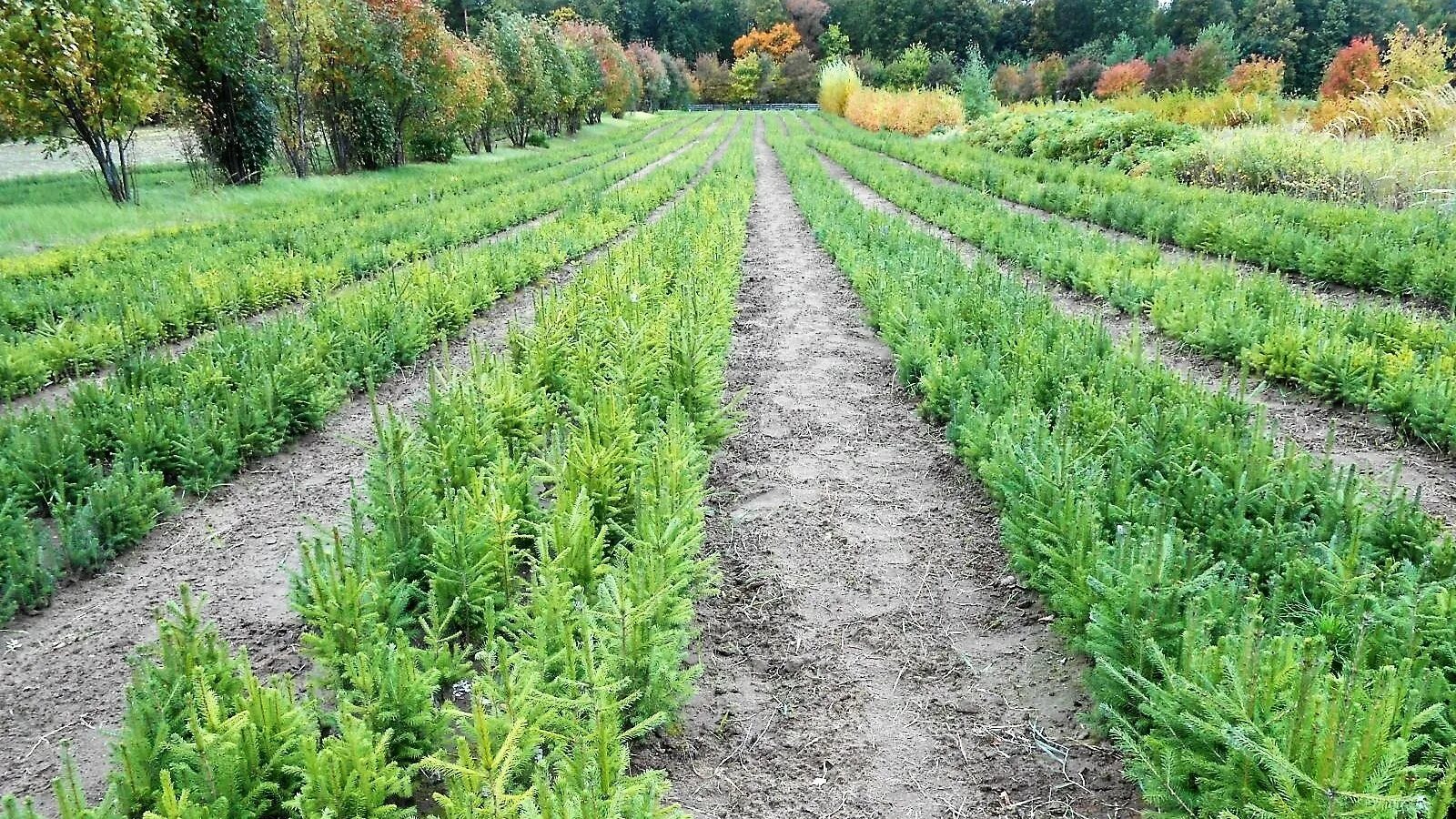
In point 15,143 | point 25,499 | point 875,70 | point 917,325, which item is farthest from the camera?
point 875,70

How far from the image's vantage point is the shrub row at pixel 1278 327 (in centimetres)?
567

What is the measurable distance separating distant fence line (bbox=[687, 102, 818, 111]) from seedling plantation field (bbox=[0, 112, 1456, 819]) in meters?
74.7

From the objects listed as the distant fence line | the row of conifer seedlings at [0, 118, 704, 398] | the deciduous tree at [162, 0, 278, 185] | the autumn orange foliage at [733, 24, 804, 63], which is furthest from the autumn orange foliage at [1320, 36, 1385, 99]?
the autumn orange foliage at [733, 24, 804, 63]

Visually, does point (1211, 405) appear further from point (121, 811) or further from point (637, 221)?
point (637, 221)

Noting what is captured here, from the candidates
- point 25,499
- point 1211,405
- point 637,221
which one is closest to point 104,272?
point 25,499

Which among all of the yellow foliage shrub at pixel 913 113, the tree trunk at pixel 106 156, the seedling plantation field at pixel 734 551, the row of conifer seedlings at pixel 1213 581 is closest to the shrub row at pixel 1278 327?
the seedling plantation field at pixel 734 551

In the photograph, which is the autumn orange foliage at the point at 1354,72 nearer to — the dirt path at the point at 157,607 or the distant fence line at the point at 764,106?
the dirt path at the point at 157,607

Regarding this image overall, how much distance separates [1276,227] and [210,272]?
43.6ft

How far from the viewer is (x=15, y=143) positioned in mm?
28906

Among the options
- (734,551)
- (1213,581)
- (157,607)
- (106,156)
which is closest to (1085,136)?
(734,551)

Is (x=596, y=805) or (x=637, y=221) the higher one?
(x=637, y=221)

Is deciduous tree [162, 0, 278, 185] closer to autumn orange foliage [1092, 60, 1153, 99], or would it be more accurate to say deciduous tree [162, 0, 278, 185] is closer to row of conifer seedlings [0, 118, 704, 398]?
row of conifer seedlings [0, 118, 704, 398]

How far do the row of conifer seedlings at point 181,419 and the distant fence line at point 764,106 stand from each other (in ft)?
244

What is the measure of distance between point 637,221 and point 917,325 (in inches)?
363
